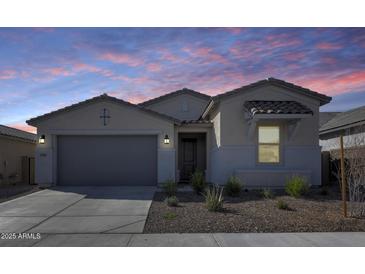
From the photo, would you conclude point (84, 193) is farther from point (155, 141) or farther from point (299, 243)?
point (299, 243)

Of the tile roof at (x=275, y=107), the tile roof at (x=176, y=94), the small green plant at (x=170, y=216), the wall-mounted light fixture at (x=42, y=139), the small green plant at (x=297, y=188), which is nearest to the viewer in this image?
the small green plant at (x=170, y=216)

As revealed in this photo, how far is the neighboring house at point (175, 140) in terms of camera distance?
14.6 metres

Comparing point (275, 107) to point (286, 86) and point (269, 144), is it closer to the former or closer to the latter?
point (286, 86)

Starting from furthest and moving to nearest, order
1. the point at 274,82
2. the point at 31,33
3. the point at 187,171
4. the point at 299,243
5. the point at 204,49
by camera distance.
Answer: the point at 187,171 → the point at 274,82 → the point at 204,49 → the point at 31,33 → the point at 299,243

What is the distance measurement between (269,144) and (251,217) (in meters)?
6.47

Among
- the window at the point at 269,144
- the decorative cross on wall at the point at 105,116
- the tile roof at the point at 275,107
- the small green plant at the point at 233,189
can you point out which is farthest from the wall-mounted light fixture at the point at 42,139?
the window at the point at 269,144

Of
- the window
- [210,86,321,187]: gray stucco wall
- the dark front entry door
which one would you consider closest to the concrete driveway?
[210,86,321,187]: gray stucco wall

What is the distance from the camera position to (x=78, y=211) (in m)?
9.99

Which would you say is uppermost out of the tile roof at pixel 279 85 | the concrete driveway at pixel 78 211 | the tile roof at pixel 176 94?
the tile roof at pixel 176 94

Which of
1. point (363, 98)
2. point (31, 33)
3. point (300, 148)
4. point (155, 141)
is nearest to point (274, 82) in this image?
point (300, 148)

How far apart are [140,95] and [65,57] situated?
28.2 feet

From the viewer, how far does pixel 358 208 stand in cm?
926

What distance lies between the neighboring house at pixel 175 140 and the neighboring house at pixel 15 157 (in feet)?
11.9

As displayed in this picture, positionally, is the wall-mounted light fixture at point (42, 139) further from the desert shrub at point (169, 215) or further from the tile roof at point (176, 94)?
the desert shrub at point (169, 215)
